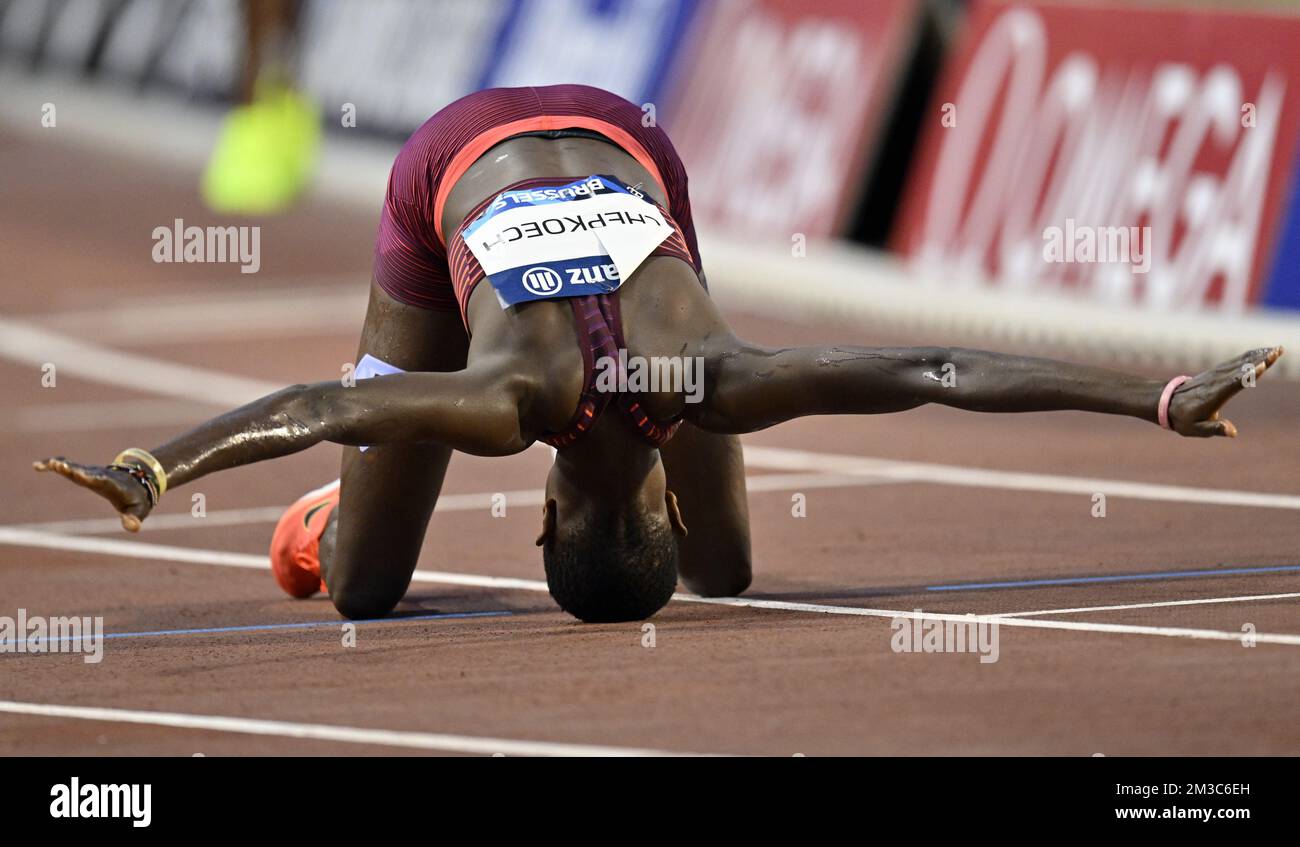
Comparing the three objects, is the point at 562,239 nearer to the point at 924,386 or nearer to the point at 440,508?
the point at 924,386

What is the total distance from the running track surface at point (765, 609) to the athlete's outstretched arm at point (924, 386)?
79 centimetres

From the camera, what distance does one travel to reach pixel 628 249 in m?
7.41

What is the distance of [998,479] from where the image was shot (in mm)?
Answer: 11188

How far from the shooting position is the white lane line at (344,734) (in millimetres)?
5918

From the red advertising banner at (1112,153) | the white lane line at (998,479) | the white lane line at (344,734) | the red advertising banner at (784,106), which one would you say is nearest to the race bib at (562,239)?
the white lane line at (344,734)

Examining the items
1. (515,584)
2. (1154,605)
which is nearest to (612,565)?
(515,584)

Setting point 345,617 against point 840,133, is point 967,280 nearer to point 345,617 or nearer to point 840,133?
point 840,133

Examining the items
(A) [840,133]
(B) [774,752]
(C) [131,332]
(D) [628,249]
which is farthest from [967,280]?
(B) [774,752]

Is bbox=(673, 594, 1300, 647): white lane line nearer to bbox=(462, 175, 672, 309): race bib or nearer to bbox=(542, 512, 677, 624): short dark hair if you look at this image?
bbox=(542, 512, 677, 624): short dark hair

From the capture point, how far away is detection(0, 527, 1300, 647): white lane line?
7016mm

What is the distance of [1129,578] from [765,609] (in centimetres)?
142

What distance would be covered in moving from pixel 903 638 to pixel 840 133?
9.44 meters
